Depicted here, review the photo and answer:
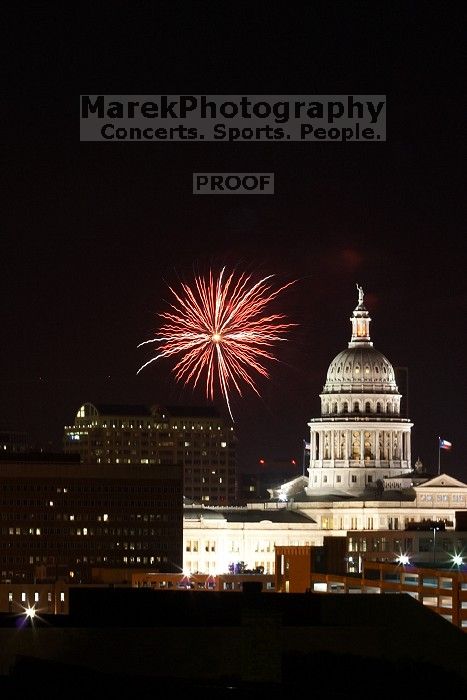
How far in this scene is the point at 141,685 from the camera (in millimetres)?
67688

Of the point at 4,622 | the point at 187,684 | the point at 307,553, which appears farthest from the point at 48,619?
the point at 307,553

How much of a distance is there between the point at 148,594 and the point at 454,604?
4064cm

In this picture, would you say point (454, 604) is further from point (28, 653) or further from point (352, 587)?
point (28, 653)

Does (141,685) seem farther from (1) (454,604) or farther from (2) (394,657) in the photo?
(1) (454,604)

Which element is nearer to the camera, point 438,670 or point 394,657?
point 438,670

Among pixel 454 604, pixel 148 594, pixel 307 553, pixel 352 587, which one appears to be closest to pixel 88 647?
pixel 148 594

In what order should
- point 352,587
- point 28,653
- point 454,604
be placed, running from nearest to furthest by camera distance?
point 28,653
point 454,604
point 352,587

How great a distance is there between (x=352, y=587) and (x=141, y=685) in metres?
79.9

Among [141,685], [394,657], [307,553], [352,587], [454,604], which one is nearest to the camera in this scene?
[141,685]

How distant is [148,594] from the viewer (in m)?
89.9

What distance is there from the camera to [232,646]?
82.2 meters

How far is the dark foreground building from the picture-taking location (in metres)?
68.7

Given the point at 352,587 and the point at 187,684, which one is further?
the point at 352,587

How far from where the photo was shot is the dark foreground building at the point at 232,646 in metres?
68.7
